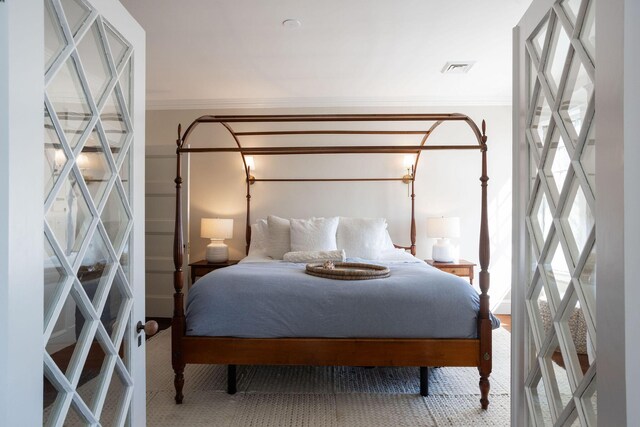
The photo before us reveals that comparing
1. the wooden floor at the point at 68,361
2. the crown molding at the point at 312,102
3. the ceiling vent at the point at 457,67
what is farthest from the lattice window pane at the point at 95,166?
the crown molding at the point at 312,102

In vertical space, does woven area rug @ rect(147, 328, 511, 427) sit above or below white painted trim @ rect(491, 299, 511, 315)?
below

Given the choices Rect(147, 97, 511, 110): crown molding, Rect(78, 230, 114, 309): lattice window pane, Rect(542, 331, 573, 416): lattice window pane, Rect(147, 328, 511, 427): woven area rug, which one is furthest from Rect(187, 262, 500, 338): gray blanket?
Rect(147, 97, 511, 110): crown molding

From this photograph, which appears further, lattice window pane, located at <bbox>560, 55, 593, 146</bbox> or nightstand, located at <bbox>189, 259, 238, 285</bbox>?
nightstand, located at <bbox>189, 259, 238, 285</bbox>

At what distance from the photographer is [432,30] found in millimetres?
2822

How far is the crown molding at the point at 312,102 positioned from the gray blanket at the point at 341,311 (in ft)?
8.96

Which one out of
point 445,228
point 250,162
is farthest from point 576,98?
point 250,162

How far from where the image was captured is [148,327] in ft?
4.05

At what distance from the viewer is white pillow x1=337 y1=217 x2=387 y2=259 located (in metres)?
3.75

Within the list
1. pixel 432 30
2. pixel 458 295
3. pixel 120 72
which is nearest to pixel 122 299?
pixel 120 72

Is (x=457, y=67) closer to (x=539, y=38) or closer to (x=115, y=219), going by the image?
(x=539, y=38)

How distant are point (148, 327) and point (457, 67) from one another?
3412mm

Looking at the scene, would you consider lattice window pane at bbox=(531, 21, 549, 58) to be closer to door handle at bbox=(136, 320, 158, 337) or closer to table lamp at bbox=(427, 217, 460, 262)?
door handle at bbox=(136, 320, 158, 337)
